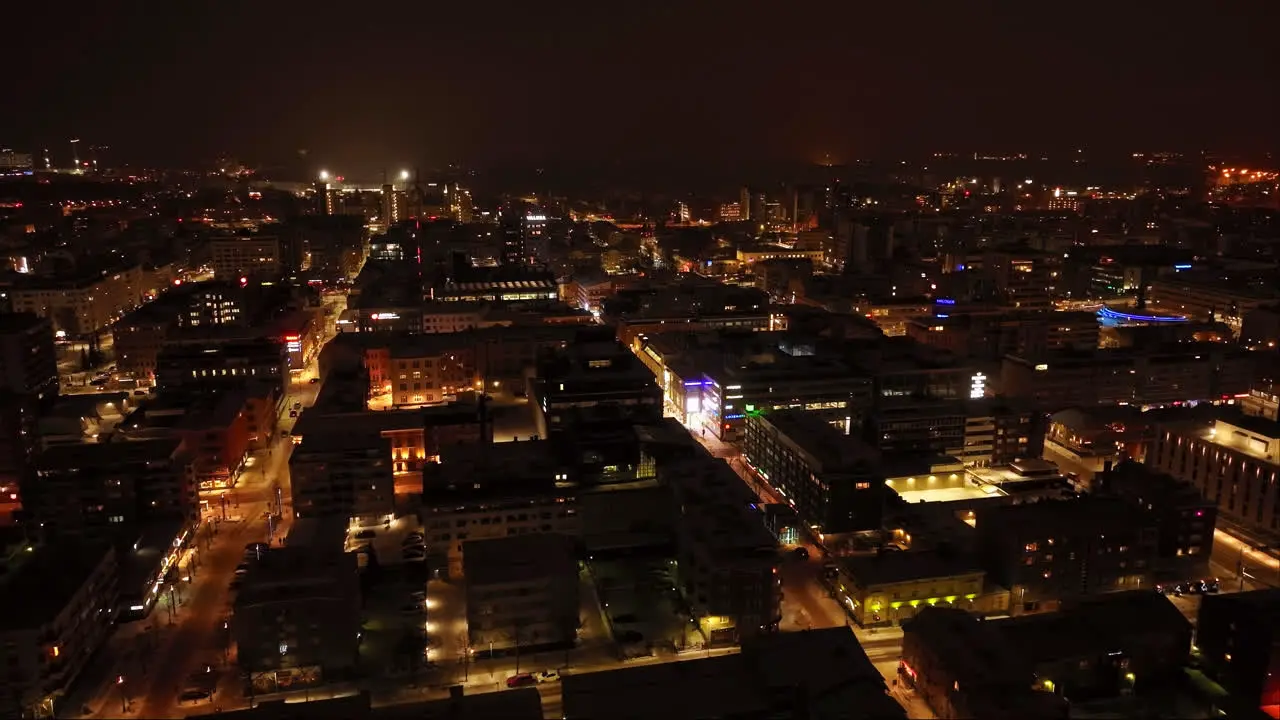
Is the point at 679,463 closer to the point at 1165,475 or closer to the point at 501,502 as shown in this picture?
the point at 501,502

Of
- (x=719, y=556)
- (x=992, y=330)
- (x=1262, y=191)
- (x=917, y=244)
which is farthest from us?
(x=1262, y=191)

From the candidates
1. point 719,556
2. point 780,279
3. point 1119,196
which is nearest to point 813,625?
point 719,556

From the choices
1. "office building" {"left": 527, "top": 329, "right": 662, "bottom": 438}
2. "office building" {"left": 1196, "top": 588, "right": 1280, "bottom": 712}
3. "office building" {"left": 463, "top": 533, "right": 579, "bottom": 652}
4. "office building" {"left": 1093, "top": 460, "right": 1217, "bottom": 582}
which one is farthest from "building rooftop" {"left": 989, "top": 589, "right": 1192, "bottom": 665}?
"office building" {"left": 527, "top": 329, "right": 662, "bottom": 438}

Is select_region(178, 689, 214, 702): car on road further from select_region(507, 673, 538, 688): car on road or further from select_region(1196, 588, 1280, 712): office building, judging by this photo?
select_region(1196, 588, 1280, 712): office building

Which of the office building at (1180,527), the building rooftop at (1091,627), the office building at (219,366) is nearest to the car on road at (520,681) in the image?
the building rooftop at (1091,627)

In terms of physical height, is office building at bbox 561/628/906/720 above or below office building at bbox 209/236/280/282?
below

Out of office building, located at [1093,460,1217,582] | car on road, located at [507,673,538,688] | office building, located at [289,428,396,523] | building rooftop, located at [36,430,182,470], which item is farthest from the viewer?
office building, located at [289,428,396,523]

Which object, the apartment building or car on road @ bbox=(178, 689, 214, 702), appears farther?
the apartment building
